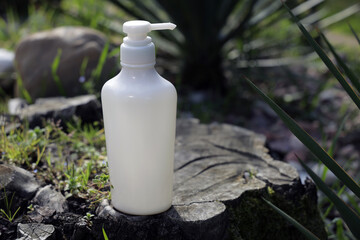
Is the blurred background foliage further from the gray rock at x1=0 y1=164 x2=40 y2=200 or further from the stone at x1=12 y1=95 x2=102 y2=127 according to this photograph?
the gray rock at x1=0 y1=164 x2=40 y2=200

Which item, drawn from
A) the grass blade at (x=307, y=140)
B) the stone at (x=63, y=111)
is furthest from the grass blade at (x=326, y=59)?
the stone at (x=63, y=111)

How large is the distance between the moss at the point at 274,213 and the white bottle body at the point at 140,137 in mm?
299

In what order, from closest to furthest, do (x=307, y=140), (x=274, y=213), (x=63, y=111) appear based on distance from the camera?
(x=307, y=140) < (x=274, y=213) < (x=63, y=111)

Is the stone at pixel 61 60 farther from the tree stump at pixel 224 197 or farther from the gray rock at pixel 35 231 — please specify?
the gray rock at pixel 35 231

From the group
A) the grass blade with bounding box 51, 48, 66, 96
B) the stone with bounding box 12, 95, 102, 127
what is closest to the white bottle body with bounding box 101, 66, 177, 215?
the stone with bounding box 12, 95, 102, 127

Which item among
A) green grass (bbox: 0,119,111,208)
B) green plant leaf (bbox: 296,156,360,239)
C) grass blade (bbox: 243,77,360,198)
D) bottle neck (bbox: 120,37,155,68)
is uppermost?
bottle neck (bbox: 120,37,155,68)

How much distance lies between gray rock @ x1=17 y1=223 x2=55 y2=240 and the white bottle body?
22cm

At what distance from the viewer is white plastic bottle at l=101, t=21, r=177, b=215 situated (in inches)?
49.3

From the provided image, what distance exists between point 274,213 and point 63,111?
3.44ft

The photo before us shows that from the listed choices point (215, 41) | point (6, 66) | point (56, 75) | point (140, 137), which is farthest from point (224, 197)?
point (6, 66)

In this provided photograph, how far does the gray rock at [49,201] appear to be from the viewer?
153 centimetres

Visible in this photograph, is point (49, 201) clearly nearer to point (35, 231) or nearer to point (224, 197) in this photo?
point (35, 231)

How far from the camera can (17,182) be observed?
160 cm

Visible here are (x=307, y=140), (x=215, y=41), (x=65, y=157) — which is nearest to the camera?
(x=307, y=140)
